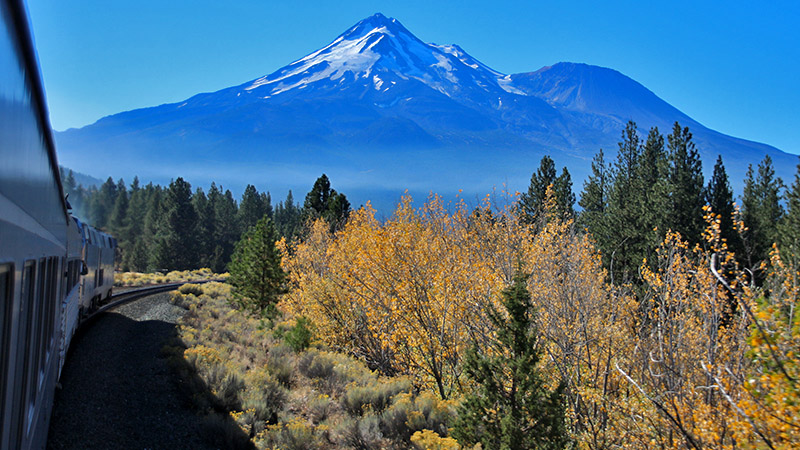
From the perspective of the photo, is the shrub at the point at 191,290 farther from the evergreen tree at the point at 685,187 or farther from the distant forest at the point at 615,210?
the evergreen tree at the point at 685,187

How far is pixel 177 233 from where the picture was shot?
206 ft

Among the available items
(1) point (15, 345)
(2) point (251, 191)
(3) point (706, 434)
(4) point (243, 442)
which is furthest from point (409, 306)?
(2) point (251, 191)

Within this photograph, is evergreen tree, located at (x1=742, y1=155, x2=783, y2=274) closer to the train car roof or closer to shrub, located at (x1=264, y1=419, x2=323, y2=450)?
shrub, located at (x1=264, y1=419, x2=323, y2=450)

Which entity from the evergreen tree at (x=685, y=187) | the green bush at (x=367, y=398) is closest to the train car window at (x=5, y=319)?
the green bush at (x=367, y=398)

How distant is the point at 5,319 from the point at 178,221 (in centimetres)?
A: 6583

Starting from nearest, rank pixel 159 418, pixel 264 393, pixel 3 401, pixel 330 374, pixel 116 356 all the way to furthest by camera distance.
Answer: pixel 3 401 < pixel 159 418 < pixel 264 393 < pixel 116 356 < pixel 330 374

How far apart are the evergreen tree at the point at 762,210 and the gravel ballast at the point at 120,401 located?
22897 millimetres

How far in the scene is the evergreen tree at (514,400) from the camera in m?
7.03

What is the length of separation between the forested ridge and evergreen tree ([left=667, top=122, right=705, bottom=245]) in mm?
162

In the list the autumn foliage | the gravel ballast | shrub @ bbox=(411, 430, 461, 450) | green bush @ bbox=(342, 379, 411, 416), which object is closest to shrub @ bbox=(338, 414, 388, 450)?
green bush @ bbox=(342, 379, 411, 416)

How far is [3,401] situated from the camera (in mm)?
2516

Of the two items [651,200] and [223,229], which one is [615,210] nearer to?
[651,200]

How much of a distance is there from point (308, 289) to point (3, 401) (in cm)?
1475

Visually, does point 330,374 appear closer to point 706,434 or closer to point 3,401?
point 706,434
